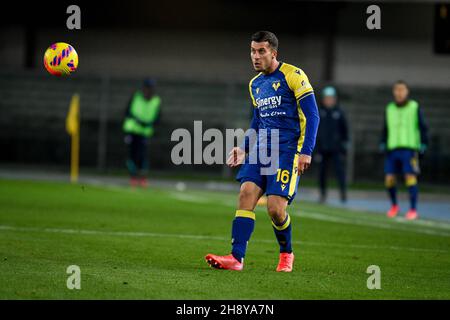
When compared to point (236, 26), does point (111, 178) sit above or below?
below

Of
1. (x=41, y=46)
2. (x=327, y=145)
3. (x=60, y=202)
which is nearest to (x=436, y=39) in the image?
(x=327, y=145)

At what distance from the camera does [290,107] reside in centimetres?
998

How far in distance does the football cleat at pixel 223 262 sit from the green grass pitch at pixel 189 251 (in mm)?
109

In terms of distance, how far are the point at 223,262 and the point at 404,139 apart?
32.4 feet

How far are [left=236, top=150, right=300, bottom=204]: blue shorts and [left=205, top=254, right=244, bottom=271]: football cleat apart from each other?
2.43ft

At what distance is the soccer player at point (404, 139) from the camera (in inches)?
741

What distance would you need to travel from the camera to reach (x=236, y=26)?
108 ft

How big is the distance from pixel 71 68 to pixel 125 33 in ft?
70.5

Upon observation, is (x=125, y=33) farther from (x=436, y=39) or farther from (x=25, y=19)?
(x=436, y=39)

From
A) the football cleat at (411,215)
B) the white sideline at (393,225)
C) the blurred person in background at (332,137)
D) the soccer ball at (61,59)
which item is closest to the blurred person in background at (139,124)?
the blurred person in background at (332,137)

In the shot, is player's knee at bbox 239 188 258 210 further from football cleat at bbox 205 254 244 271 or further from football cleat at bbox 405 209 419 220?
football cleat at bbox 405 209 419 220

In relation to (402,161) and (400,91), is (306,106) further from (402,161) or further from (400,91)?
(402,161)

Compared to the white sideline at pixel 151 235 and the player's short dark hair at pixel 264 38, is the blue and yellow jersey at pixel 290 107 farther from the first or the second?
the white sideline at pixel 151 235

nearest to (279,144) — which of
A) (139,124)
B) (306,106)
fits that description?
(306,106)
